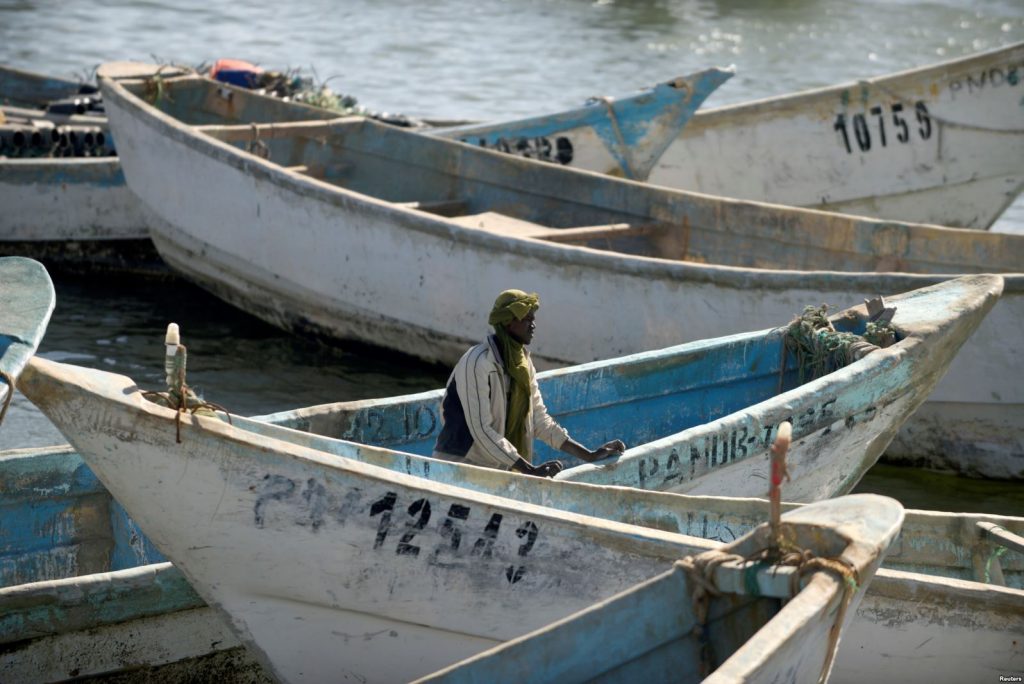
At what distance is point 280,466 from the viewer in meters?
4.32

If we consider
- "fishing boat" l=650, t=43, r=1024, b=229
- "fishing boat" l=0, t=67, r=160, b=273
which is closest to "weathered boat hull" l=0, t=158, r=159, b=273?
"fishing boat" l=0, t=67, r=160, b=273

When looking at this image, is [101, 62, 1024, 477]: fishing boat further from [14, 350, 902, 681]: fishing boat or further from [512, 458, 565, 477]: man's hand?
[14, 350, 902, 681]: fishing boat

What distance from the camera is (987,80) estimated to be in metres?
11.3

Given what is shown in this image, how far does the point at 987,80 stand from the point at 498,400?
7426 mm

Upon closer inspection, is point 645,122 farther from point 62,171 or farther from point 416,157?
point 62,171

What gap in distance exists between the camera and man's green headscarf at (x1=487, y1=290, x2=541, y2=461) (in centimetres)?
521

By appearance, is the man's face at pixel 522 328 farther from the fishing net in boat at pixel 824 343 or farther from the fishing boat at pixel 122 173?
the fishing boat at pixel 122 173

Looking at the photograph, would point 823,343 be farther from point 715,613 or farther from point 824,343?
point 715,613

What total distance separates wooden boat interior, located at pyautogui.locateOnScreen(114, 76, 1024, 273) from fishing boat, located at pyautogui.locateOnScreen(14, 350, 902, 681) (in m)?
4.39

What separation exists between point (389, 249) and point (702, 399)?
9.50 ft

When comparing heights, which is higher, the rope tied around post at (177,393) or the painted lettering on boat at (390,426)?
the rope tied around post at (177,393)

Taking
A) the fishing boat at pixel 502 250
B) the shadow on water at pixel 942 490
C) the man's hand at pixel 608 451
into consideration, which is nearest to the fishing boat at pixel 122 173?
the fishing boat at pixel 502 250

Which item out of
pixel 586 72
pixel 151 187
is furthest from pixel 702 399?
pixel 586 72

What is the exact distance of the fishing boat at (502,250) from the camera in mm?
7762
